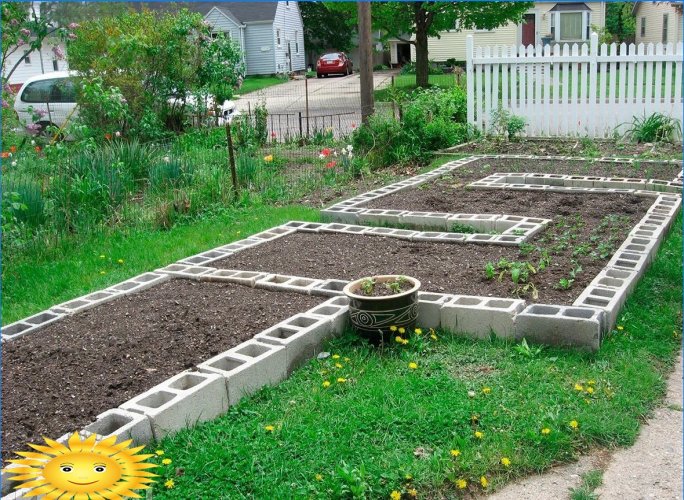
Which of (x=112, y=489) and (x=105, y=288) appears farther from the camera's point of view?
(x=105, y=288)

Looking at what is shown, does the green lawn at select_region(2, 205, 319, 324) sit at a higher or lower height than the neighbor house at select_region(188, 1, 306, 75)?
lower

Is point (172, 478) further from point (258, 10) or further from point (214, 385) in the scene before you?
point (258, 10)

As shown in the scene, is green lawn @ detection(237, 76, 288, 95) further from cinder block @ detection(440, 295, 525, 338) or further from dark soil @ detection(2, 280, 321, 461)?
cinder block @ detection(440, 295, 525, 338)

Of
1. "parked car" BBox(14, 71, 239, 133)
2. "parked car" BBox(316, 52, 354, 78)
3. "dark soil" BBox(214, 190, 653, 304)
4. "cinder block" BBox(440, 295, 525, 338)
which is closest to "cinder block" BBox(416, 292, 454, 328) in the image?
"cinder block" BBox(440, 295, 525, 338)

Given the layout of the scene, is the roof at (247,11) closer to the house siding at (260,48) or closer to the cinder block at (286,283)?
the house siding at (260,48)

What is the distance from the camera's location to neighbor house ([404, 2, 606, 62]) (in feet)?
142

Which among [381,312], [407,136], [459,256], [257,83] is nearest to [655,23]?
[257,83]

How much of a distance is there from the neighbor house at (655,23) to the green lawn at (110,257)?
3445cm

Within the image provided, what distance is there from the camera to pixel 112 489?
9.96ft

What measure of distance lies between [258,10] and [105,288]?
4467 centimetres

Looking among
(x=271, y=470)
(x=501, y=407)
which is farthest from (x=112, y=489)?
(x=501, y=407)

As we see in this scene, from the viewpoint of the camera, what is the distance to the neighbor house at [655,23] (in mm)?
40062

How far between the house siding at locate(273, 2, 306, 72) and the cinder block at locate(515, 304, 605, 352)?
43872 millimetres

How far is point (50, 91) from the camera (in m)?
16.7
